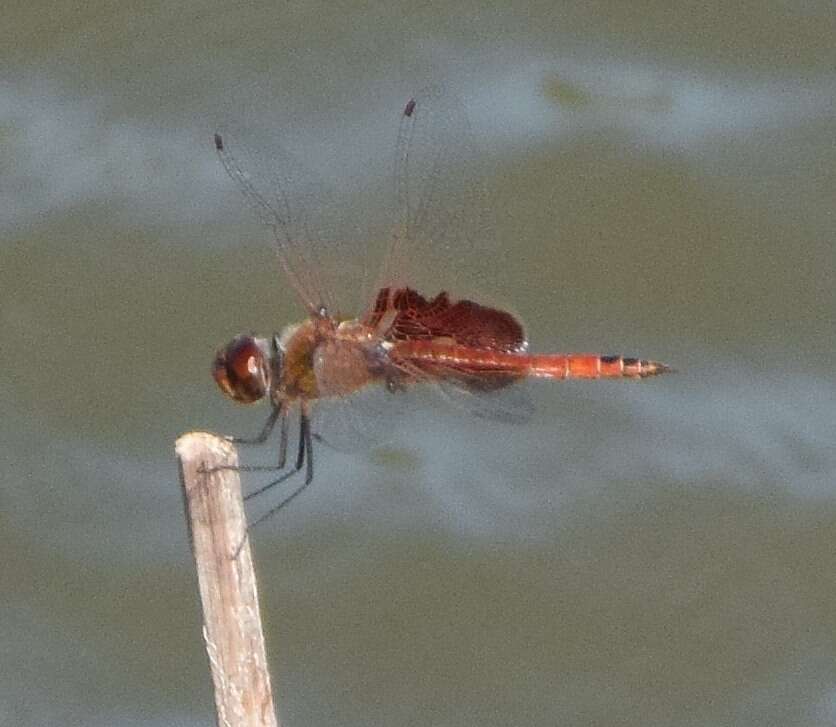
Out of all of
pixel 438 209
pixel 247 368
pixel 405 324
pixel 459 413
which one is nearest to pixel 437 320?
pixel 405 324

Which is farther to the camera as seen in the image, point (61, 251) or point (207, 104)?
point (207, 104)

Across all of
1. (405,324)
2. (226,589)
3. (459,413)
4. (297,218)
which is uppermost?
(459,413)

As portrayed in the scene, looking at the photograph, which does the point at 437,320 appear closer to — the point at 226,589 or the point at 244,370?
the point at 244,370

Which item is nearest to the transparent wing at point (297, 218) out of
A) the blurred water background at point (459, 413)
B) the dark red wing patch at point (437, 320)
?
the dark red wing patch at point (437, 320)

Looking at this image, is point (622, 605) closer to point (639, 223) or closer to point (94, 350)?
point (639, 223)

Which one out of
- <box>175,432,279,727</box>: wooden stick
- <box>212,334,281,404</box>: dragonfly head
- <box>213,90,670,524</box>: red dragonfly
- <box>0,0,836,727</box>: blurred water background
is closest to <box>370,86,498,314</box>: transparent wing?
<box>213,90,670,524</box>: red dragonfly

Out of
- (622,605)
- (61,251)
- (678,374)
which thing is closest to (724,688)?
(622,605)
